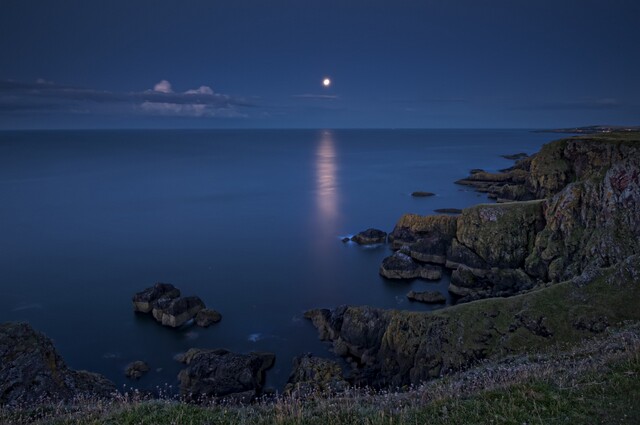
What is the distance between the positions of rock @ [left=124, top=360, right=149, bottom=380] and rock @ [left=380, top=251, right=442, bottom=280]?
36838mm

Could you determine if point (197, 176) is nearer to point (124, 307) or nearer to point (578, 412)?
point (124, 307)

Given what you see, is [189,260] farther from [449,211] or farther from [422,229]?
[449,211]

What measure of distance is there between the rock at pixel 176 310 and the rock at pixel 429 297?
27.2m

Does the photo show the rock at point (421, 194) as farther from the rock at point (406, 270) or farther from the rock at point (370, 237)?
the rock at point (406, 270)

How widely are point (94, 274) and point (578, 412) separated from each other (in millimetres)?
69132

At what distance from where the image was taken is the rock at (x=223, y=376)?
3666 centimetres

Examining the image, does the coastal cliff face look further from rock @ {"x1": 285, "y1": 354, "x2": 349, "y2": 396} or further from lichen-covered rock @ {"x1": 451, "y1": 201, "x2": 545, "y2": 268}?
rock @ {"x1": 285, "y1": 354, "x2": 349, "y2": 396}

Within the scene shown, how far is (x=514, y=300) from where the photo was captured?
37.7 metres

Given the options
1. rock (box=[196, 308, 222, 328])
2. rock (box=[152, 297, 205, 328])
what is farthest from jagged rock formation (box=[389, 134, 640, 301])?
rock (box=[152, 297, 205, 328])

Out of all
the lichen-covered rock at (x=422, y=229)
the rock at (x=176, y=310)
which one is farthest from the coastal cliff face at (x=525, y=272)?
the rock at (x=176, y=310)

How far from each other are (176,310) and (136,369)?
9.21m

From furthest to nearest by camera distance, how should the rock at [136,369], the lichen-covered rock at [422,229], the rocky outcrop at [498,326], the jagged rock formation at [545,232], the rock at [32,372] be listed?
the lichen-covered rock at [422,229] → the jagged rock formation at [545,232] → the rock at [136,369] → the rocky outcrop at [498,326] → the rock at [32,372]

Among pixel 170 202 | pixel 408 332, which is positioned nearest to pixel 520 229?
pixel 408 332

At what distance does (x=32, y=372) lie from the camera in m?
24.6
